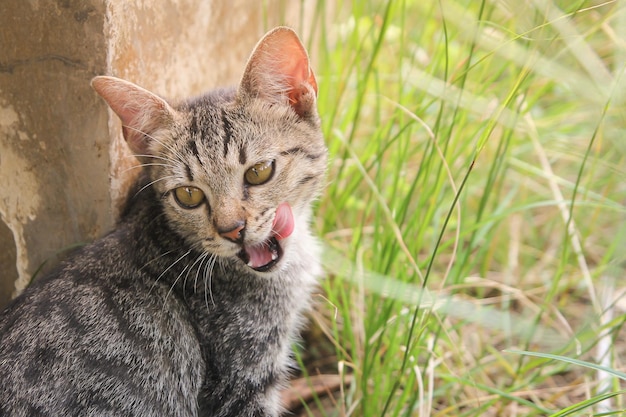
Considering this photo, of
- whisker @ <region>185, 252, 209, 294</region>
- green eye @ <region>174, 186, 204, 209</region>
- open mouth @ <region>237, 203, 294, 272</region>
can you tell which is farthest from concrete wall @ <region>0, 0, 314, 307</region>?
open mouth @ <region>237, 203, 294, 272</region>

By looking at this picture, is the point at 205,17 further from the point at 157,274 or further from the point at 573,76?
the point at 573,76

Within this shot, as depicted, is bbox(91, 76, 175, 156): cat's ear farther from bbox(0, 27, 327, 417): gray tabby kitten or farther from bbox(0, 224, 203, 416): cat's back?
bbox(0, 224, 203, 416): cat's back

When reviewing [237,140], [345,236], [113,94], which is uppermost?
[113,94]

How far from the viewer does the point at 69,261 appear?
2.08 meters

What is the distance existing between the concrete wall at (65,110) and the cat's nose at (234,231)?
44 cm

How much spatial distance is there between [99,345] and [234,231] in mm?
545

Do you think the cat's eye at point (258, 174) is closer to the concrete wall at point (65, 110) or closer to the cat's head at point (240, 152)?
the cat's head at point (240, 152)

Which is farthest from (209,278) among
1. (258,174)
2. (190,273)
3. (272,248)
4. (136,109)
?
(136,109)

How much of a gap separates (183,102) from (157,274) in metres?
0.63

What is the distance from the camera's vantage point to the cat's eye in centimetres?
207

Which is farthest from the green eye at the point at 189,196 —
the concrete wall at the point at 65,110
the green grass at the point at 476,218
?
the green grass at the point at 476,218

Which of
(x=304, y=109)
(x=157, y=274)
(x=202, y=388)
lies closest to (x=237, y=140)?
(x=304, y=109)

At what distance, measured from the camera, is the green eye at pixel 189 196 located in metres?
2.08

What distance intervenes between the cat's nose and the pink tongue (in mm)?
102
